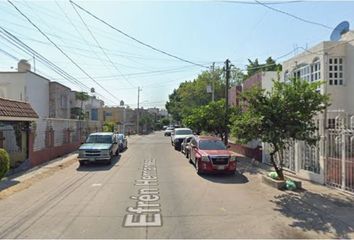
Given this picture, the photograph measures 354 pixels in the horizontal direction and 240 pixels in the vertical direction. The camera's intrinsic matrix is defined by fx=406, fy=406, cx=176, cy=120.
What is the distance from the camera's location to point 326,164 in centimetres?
1446

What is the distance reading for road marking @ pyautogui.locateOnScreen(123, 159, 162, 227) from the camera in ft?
29.8

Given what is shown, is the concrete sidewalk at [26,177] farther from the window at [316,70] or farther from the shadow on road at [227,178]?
the window at [316,70]

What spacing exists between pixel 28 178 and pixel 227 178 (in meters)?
8.31

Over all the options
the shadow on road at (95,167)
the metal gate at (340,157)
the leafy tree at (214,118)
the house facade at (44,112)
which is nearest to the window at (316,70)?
the metal gate at (340,157)

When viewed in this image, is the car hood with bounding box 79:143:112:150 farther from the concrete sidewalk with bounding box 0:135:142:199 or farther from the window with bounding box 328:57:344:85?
the window with bounding box 328:57:344:85

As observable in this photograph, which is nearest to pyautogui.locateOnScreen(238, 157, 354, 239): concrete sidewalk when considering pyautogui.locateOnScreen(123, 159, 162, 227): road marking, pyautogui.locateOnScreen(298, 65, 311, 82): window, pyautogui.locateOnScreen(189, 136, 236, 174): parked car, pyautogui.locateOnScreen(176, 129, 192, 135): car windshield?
pyautogui.locateOnScreen(189, 136, 236, 174): parked car

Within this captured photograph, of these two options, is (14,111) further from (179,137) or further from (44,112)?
(44,112)

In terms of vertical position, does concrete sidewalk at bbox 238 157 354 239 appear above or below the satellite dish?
below

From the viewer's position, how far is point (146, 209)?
34.6ft

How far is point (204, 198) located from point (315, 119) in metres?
6.20

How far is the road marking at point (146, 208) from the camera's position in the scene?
29.8ft

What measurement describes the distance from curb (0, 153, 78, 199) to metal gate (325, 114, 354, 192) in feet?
35.6

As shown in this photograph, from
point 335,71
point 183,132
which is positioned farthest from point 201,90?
point 335,71

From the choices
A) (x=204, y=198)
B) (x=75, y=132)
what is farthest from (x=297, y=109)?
(x=75, y=132)
